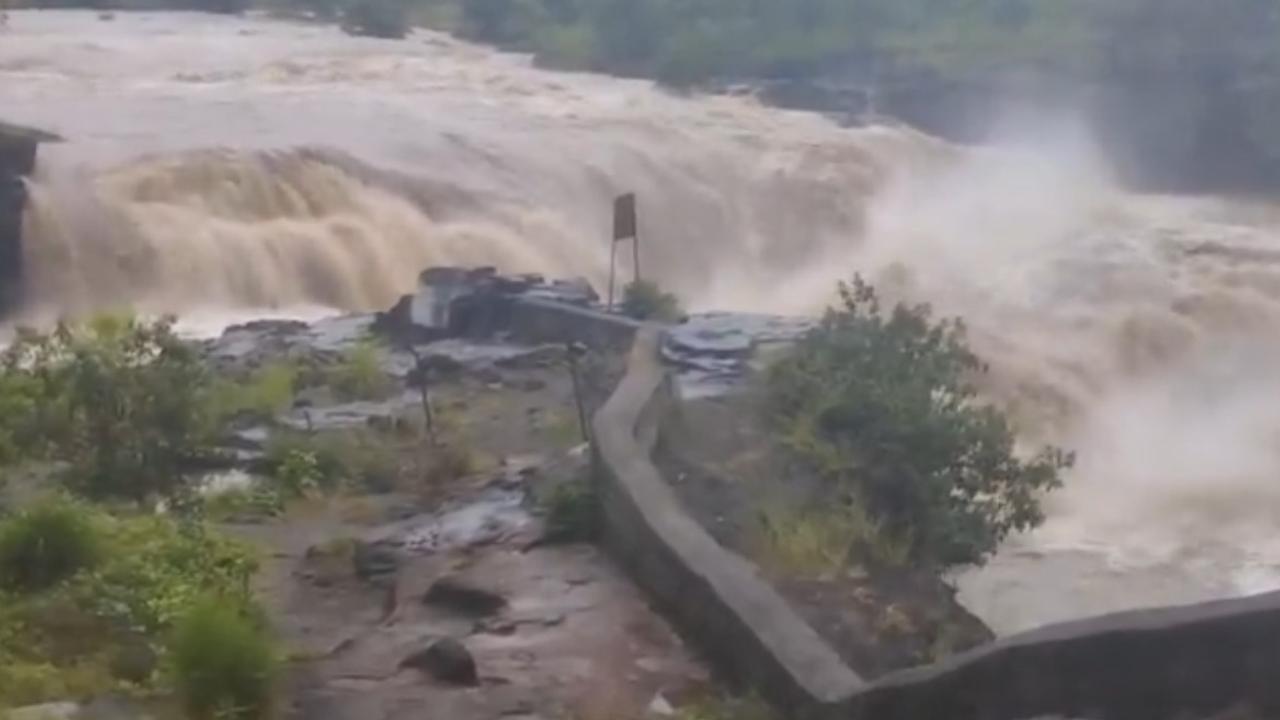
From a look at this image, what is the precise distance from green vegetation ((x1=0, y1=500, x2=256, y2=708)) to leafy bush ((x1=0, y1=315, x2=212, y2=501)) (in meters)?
0.94

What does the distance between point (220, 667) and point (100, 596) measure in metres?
1.89

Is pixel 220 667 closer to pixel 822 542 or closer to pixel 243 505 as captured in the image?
pixel 822 542

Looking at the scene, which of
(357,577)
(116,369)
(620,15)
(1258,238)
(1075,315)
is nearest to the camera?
(357,577)

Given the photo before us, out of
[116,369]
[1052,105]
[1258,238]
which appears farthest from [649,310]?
[1052,105]

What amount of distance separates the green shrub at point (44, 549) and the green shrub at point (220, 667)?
6.54 ft

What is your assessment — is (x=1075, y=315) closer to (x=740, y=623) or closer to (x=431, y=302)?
(x=431, y=302)

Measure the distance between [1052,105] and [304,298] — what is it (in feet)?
75.3

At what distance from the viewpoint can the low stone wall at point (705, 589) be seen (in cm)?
667

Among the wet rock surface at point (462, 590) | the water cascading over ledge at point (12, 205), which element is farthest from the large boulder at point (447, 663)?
the water cascading over ledge at point (12, 205)

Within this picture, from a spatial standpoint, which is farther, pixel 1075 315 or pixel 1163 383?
pixel 1075 315

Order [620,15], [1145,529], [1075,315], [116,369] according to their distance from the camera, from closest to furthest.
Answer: [116,369]
[1145,529]
[1075,315]
[620,15]

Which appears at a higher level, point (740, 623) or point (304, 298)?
point (740, 623)

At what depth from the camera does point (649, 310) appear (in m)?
15.7

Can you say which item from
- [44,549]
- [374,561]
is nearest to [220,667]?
[44,549]
